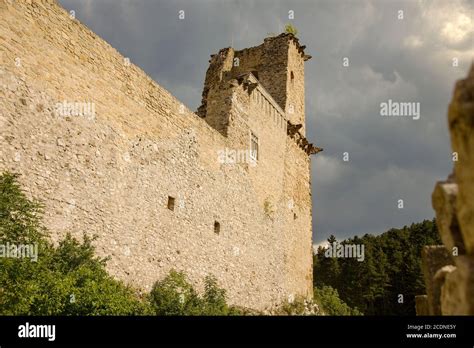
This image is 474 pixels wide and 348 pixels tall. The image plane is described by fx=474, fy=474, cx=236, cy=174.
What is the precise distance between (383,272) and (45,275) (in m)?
33.7

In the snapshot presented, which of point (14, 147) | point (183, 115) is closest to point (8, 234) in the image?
point (14, 147)

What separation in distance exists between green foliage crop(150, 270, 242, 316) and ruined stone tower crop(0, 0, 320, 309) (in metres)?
0.31

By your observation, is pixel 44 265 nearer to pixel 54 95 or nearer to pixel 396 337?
pixel 54 95

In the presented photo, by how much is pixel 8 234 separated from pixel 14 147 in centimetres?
151

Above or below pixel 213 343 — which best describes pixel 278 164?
above

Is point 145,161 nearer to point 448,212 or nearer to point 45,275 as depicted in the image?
point 45,275

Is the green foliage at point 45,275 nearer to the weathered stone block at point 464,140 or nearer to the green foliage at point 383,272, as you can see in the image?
the weathered stone block at point 464,140

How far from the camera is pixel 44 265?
7.23 metres

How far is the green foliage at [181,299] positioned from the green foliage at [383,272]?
24539mm

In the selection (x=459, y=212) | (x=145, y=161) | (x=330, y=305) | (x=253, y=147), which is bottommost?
(x=330, y=305)

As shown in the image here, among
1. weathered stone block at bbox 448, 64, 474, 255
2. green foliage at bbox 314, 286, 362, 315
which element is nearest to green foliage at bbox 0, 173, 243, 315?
weathered stone block at bbox 448, 64, 474, 255

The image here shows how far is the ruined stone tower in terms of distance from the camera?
325 inches

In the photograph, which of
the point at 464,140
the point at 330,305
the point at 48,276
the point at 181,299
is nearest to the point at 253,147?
the point at 181,299

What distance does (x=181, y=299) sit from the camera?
33.2 feet
